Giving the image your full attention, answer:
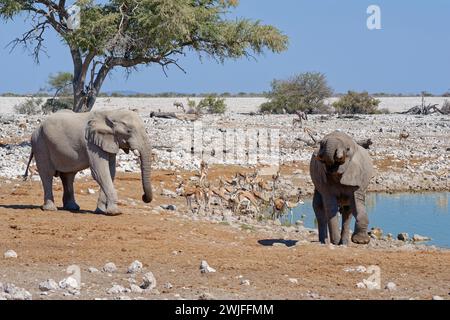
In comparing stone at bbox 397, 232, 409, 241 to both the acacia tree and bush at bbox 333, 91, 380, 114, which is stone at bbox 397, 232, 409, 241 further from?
bush at bbox 333, 91, 380, 114

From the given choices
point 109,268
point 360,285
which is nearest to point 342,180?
point 360,285

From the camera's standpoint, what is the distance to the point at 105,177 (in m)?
14.8

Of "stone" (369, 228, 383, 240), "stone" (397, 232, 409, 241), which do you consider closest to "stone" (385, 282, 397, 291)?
"stone" (369, 228, 383, 240)

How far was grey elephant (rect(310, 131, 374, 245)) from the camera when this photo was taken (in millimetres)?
12531

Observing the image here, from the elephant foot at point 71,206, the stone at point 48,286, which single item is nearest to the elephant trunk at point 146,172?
the elephant foot at point 71,206

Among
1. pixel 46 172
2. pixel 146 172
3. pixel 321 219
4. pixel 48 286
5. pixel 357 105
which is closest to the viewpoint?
pixel 48 286

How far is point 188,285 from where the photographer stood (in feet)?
31.9

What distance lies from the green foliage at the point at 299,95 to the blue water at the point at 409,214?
27.0 meters

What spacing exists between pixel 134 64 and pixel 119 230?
53.9 feet

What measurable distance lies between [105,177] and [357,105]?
3888 centimetres

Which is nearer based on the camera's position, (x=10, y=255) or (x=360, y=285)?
(x=360, y=285)

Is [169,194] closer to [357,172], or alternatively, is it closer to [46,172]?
[46,172]
